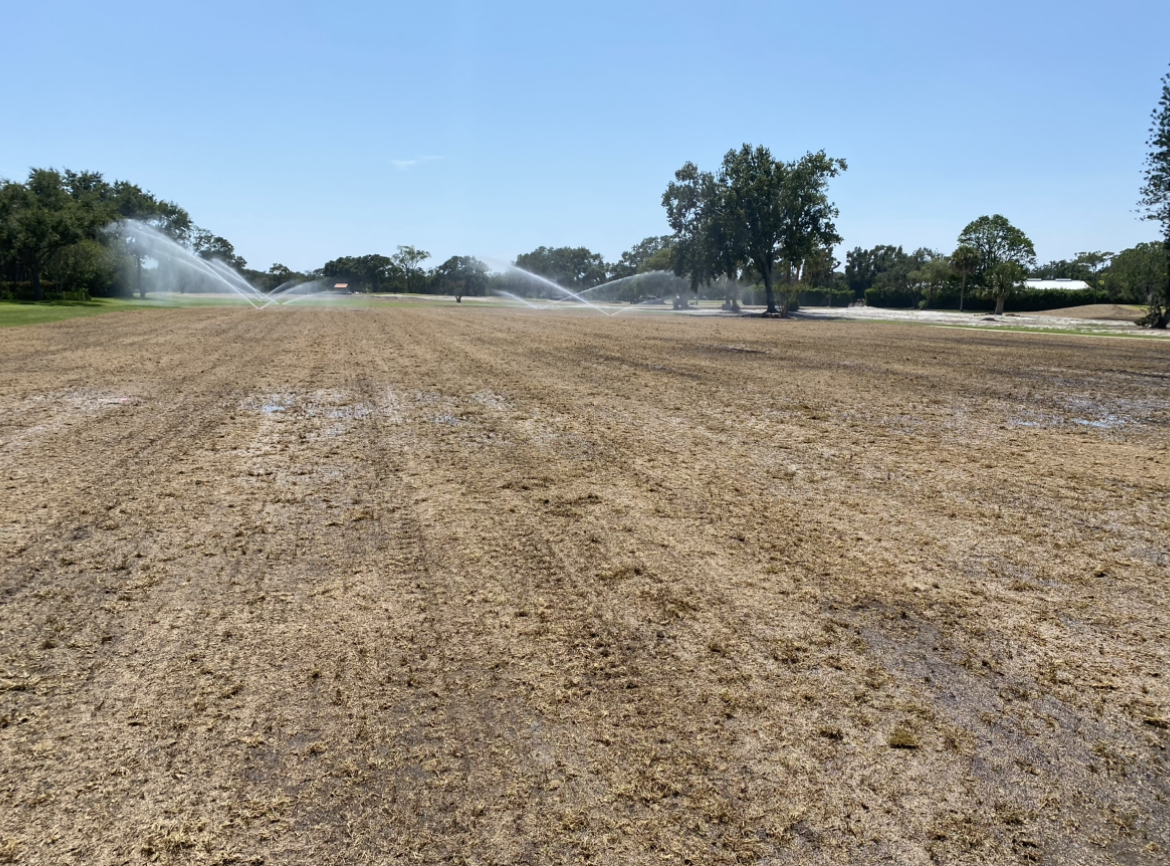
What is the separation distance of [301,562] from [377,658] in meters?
1.38

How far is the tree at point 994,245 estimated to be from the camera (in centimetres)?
7819

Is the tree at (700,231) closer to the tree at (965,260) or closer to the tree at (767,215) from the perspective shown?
the tree at (767,215)

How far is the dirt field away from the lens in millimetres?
2332

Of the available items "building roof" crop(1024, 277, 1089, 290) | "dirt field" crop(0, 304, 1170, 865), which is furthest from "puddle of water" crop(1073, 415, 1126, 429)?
"building roof" crop(1024, 277, 1089, 290)

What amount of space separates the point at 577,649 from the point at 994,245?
91.2m

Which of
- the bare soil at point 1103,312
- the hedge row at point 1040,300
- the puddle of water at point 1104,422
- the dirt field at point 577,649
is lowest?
the dirt field at point 577,649

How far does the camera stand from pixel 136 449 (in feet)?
23.3

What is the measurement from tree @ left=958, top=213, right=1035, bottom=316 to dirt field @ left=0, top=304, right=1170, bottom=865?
81.7 metres

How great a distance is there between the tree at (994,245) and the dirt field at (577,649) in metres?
81.7

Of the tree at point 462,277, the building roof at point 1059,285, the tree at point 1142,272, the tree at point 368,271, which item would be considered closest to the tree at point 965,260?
the tree at point 1142,272

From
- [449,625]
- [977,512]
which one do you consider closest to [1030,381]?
[977,512]

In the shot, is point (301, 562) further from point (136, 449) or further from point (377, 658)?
point (136, 449)

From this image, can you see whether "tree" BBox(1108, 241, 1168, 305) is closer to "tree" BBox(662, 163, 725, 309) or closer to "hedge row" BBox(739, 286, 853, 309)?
"tree" BBox(662, 163, 725, 309)

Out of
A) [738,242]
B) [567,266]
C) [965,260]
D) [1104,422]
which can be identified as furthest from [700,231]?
[567,266]
